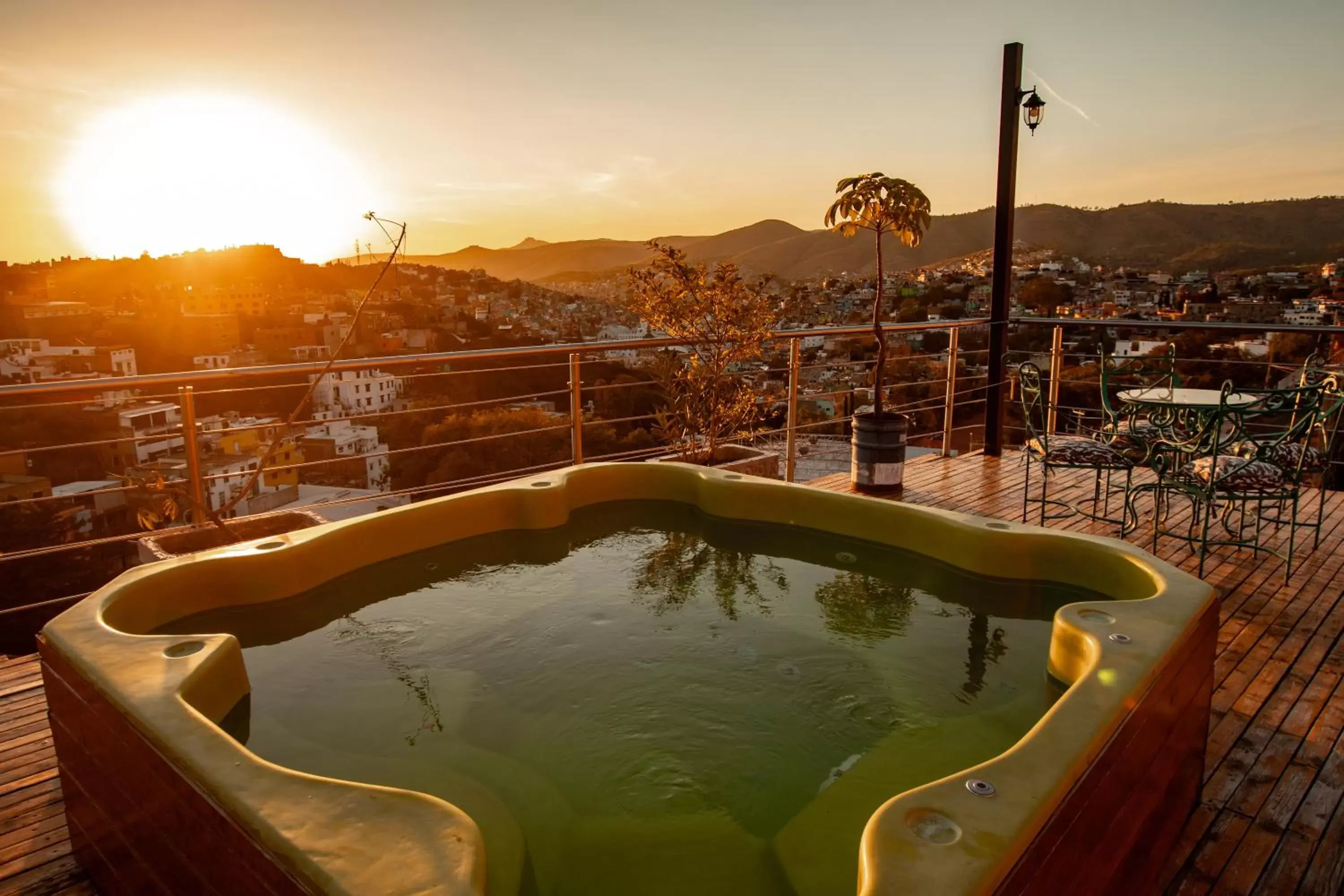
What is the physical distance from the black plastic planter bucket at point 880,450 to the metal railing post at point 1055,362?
1222mm

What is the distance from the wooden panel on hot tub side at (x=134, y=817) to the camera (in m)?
1.08

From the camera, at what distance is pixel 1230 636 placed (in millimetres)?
2408

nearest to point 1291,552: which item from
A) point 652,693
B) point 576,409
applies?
point 652,693

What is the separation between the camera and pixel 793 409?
4.19 meters

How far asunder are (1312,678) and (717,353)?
9.12 ft

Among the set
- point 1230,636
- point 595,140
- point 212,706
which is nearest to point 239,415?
point 212,706

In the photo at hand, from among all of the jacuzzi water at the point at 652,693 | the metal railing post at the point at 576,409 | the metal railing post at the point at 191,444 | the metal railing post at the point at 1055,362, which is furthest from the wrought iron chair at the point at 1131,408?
the metal railing post at the point at 191,444

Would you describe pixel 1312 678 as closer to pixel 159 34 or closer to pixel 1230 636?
pixel 1230 636

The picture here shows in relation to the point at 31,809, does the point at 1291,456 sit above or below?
above

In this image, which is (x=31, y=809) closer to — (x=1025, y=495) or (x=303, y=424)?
(x=303, y=424)

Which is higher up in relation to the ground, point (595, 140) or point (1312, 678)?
point (595, 140)

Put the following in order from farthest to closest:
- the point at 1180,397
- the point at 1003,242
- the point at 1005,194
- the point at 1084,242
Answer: the point at 1084,242 < the point at 1003,242 < the point at 1005,194 < the point at 1180,397

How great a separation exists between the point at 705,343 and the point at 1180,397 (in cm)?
215

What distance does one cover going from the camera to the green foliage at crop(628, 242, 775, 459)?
4078mm
